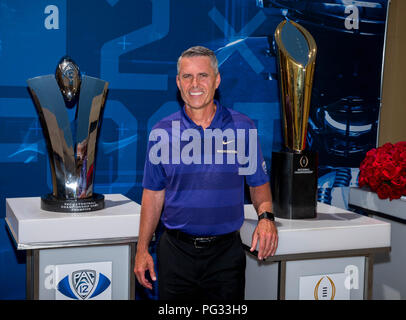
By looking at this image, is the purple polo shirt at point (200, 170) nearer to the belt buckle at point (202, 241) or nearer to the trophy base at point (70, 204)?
the belt buckle at point (202, 241)

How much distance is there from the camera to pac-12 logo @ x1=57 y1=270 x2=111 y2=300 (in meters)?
1.78

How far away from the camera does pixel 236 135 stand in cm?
172

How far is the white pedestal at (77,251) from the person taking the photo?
1.74 metres

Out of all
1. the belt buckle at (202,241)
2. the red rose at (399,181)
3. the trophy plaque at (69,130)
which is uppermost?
the trophy plaque at (69,130)

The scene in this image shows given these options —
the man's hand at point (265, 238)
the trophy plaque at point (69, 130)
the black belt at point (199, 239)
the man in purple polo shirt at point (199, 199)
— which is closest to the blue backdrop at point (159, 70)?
the trophy plaque at point (69, 130)

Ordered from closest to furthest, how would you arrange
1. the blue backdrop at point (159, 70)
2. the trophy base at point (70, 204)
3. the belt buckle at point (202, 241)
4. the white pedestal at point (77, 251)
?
the belt buckle at point (202, 241), the white pedestal at point (77, 251), the trophy base at point (70, 204), the blue backdrop at point (159, 70)

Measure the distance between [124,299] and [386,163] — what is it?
4.35 feet

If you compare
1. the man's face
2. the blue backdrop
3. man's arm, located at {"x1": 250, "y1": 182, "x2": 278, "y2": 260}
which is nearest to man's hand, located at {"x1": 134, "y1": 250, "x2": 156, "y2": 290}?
man's arm, located at {"x1": 250, "y1": 182, "x2": 278, "y2": 260}

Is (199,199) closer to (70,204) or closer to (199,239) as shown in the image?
(199,239)

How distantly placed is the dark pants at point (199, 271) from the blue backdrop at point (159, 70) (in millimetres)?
789

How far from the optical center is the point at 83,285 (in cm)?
180

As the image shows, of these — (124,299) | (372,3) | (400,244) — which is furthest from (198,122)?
(372,3)

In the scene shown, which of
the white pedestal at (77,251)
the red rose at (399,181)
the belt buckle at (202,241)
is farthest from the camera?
the red rose at (399,181)

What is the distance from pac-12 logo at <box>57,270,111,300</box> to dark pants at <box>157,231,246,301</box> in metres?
0.28
